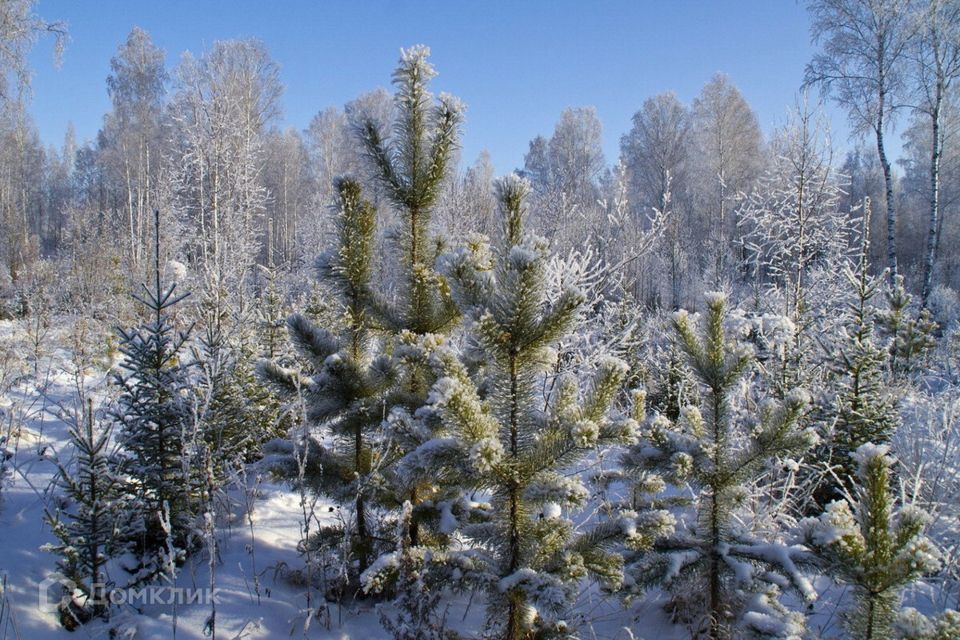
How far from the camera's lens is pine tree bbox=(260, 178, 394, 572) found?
2838mm

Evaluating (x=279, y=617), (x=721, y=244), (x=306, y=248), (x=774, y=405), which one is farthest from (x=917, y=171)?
(x=279, y=617)

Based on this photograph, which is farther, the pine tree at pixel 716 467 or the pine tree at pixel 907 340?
the pine tree at pixel 907 340

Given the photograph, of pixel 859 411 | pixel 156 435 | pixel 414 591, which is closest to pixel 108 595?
pixel 156 435

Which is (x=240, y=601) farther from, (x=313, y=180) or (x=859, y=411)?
(x=313, y=180)

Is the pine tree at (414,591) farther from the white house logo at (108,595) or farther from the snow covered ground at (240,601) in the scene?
the white house logo at (108,595)

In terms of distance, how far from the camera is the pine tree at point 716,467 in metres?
2.26

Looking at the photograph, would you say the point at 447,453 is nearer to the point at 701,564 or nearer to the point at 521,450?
the point at 521,450

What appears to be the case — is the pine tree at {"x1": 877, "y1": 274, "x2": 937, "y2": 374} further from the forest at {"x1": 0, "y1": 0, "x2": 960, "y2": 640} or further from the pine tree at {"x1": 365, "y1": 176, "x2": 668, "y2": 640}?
the pine tree at {"x1": 365, "y1": 176, "x2": 668, "y2": 640}

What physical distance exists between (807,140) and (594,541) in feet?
22.4

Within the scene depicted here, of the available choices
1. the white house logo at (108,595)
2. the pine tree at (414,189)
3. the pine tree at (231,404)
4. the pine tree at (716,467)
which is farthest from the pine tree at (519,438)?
the pine tree at (231,404)

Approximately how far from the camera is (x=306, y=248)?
843 inches

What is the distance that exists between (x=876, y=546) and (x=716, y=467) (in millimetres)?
799

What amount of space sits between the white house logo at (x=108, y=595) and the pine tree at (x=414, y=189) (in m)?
1.25

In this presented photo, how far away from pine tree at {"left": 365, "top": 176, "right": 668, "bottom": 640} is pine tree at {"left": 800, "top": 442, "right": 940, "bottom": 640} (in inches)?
28.6
